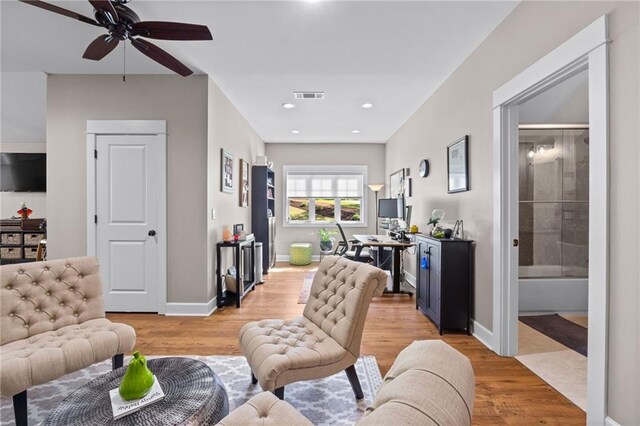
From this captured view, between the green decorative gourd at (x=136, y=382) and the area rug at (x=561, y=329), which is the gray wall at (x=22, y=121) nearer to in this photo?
the green decorative gourd at (x=136, y=382)

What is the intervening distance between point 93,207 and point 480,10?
4312 mm

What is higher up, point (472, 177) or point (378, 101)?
point (378, 101)

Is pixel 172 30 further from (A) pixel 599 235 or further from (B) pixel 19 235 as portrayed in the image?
(B) pixel 19 235

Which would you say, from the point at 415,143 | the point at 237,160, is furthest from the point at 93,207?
the point at 415,143

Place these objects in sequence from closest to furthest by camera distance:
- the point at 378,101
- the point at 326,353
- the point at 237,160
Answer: the point at 326,353, the point at 378,101, the point at 237,160

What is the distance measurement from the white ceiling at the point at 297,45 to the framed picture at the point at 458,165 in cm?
87

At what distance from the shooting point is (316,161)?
709 centimetres

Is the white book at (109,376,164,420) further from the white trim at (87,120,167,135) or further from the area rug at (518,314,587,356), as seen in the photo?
the area rug at (518,314,587,356)

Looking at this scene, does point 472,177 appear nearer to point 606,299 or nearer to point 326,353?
point 606,299

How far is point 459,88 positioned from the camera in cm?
322

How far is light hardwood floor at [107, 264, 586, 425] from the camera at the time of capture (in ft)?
6.00

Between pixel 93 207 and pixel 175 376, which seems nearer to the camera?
pixel 175 376

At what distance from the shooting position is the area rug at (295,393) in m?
1.78

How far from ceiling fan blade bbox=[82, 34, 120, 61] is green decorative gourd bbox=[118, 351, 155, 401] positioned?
7.10 feet
